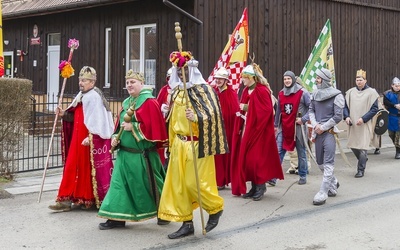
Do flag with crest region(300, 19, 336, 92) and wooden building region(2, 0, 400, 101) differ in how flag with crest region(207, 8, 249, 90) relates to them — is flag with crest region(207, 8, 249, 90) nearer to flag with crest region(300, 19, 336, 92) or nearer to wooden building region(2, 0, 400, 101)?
flag with crest region(300, 19, 336, 92)

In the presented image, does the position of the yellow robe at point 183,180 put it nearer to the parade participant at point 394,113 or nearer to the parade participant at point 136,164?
the parade participant at point 136,164

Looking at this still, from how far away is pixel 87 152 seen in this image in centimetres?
762

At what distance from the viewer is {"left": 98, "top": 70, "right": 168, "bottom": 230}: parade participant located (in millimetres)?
6625

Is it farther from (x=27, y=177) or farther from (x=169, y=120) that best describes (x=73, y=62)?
(x=169, y=120)

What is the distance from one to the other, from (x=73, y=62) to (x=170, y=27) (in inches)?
185

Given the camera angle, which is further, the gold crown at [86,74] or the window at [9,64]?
the window at [9,64]

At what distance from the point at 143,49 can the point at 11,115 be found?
7185 millimetres

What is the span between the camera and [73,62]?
1870 centimetres

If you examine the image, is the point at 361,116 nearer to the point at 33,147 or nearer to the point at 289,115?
the point at 289,115

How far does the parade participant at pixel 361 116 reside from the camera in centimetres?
1062

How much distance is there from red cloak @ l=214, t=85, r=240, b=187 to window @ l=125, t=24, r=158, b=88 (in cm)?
688

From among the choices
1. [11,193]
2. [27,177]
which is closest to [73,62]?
[27,177]

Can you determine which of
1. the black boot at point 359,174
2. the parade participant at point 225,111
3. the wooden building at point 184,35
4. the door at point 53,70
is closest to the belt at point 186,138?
the parade participant at point 225,111

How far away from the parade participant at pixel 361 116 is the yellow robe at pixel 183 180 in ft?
16.2
